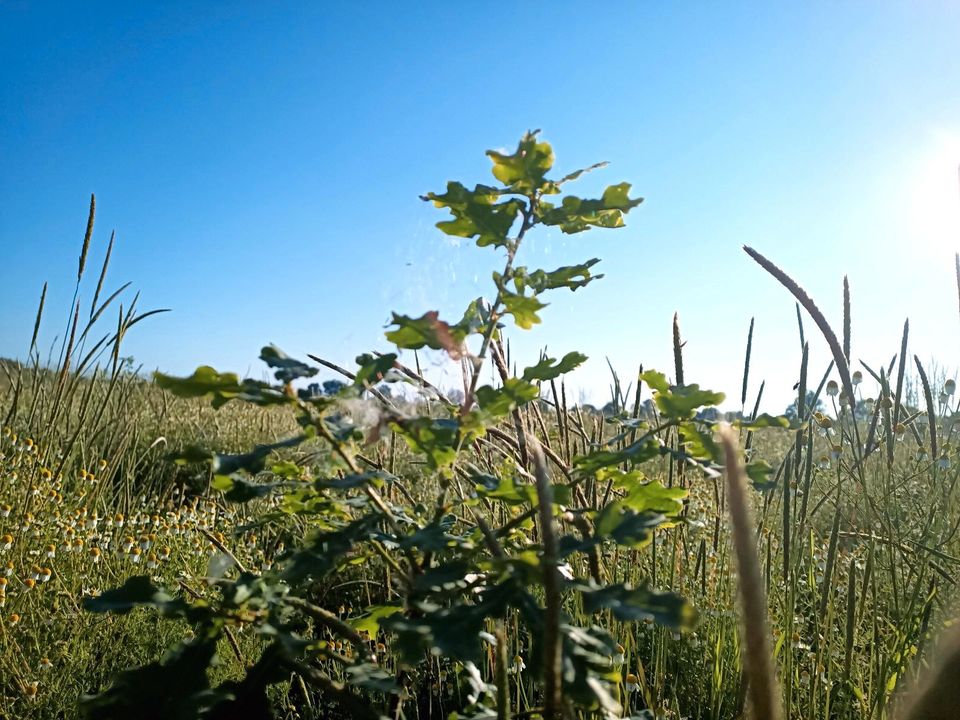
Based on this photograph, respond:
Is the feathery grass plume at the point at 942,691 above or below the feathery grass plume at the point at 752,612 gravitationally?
below

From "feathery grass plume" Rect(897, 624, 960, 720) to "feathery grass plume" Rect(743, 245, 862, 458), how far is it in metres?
0.83

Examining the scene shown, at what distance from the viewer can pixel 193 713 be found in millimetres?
650

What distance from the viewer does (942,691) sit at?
562 millimetres

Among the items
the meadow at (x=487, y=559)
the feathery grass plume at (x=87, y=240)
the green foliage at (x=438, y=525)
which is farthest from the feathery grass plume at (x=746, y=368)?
the feathery grass plume at (x=87, y=240)

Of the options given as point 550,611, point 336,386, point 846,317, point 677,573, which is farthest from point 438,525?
point 677,573

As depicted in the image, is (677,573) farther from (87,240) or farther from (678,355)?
(87,240)

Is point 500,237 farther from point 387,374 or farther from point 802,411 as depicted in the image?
point 802,411

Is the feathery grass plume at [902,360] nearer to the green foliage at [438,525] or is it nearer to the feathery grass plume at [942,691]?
the green foliage at [438,525]

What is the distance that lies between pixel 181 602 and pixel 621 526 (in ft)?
1.41

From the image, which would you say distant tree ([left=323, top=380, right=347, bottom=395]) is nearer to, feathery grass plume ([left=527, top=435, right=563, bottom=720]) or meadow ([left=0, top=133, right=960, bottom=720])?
meadow ([left=0, top=133, right=960, bottom=720])

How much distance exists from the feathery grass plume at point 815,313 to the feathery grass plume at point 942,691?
2.74 feet

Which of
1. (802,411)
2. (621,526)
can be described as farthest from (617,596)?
(802,411)

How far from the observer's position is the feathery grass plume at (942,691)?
0.56 m

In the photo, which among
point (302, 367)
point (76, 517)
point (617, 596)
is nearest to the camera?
point (617, 596)
